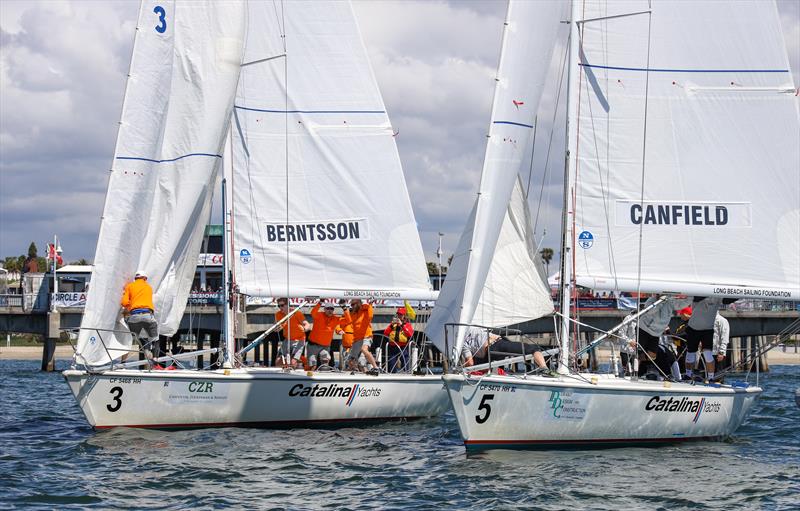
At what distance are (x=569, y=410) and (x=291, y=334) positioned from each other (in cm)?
828

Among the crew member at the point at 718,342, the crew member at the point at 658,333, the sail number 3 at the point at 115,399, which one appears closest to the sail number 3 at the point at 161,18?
the sail number 3 at the point at 115,399

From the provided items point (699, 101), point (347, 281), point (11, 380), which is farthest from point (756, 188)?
point (11, 380)

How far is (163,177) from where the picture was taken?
23.2m

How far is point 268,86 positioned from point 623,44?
851 centimetres

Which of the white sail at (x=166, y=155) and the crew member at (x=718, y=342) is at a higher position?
the white sail at (x=166, y=155)

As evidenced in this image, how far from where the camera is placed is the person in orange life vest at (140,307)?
22281 millimetres

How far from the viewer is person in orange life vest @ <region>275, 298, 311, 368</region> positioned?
81.6 feet

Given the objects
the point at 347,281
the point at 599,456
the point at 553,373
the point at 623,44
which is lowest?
the point at 599,456

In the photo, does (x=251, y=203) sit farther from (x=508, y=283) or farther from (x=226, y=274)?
(x=508, y=283)

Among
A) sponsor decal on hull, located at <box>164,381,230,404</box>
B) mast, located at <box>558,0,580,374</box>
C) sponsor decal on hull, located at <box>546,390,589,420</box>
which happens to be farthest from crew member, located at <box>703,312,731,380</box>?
sponsor decal on hull, located at <box>164,381,230,404</box>

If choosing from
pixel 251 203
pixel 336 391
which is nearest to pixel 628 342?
pixel 336 391

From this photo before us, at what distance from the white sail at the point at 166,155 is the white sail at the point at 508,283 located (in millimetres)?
5965

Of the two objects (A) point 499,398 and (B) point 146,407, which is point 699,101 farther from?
(B) point 146,407

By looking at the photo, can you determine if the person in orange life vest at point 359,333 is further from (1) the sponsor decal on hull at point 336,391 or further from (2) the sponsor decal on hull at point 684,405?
(2) the sponsor decal on hull at point 684,405
